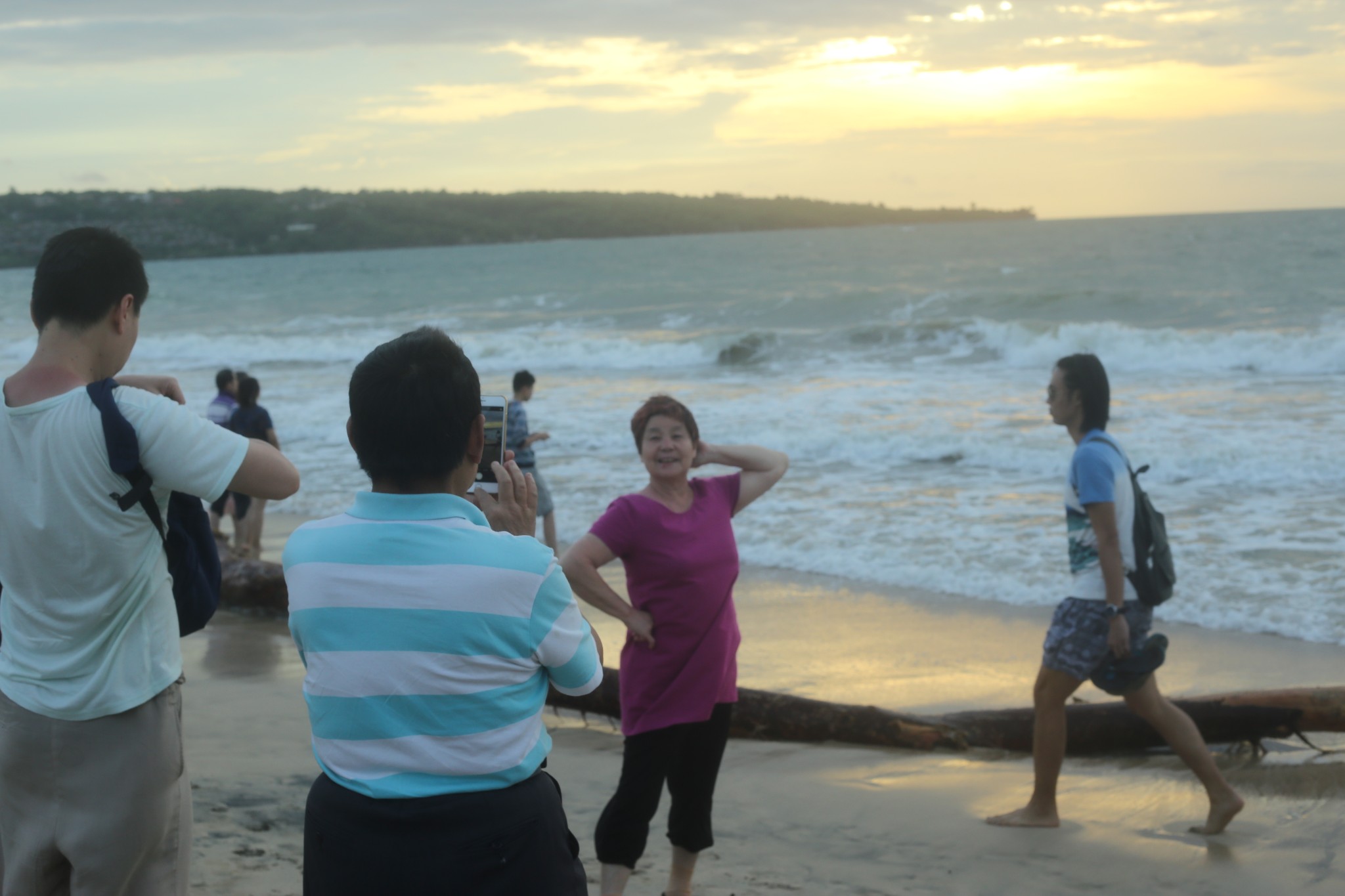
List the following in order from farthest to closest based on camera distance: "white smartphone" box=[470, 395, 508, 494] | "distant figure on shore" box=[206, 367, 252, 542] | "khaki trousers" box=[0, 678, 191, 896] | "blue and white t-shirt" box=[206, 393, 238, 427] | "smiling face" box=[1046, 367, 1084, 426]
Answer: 1. "blue and white t-shirt" box=[206, 393, 238, 427]
2. "distant figure on shore" box=[206, 367, 252, 542]
3. "smiling face" box=[1046, 367, 1084, 426]
4. "khaki trousers" box=[0, 678, 191, 896]
5. "white smartphone" box=[470, 395, 508, 494]

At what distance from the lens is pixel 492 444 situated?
2221 mm

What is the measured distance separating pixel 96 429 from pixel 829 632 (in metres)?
5.76

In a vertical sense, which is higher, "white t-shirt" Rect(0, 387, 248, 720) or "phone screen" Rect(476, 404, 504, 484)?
"phone screen" Rect(476, 404, 504, 484)

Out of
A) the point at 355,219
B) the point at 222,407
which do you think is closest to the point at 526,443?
the point at 222,407

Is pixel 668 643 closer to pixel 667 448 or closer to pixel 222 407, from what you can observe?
pixel 667 448

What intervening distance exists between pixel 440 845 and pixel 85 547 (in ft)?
3.55

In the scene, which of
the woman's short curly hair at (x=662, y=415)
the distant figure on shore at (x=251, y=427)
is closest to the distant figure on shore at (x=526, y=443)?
the distant figure on shore at (x=251, y=427)

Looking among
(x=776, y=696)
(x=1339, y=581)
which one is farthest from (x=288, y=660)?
(x=1339, y=581)

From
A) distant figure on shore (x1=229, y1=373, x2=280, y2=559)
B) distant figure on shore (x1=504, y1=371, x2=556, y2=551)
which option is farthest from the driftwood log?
distant figure on shore (x1=229, y1=373, x2=280, y2=559)

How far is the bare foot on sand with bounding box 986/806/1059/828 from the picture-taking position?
445 cm

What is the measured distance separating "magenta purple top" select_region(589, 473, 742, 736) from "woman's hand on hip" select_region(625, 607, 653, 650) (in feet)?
0.06

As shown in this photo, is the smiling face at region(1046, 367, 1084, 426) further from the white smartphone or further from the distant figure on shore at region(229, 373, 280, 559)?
the distant figure on shore at region(229, 373, 280, 559)

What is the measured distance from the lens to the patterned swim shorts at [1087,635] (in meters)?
4.27

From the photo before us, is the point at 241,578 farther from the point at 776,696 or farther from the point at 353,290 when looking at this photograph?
the point at 353,290
